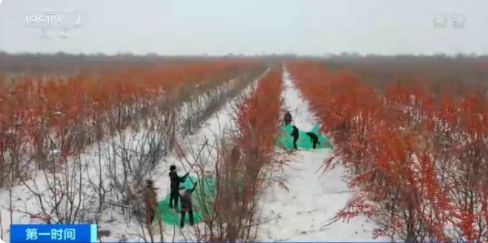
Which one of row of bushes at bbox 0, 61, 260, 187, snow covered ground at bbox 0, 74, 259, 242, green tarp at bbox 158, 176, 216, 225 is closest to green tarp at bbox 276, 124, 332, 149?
snow covered ground at bbox 0, 74, 259, 242

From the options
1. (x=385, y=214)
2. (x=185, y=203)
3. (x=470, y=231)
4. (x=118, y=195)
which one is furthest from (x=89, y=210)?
(x=470, y=231)

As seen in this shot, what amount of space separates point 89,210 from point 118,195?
0.27 m

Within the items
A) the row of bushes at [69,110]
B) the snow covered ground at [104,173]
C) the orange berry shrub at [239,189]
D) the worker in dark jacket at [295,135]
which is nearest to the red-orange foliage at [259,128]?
the orange berry shrub at [239,189]

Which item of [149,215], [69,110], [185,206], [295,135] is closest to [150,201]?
[149,215]

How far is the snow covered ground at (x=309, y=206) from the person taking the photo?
8.48ft

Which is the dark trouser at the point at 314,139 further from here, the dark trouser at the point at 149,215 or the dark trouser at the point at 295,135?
the dark trouser at the point at 149,215

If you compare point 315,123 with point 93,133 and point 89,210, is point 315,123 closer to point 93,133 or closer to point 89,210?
point 93,133

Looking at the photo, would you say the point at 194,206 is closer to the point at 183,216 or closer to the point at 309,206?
the point at 183,216

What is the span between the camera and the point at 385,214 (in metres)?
2.59

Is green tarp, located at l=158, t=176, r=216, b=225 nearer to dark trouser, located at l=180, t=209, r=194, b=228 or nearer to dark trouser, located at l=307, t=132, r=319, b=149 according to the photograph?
dark trouser, located at l=180, t=209, r=194, b=228

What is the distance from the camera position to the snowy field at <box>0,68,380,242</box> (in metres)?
2.59

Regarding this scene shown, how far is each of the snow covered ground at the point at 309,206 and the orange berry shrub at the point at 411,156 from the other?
9 cm

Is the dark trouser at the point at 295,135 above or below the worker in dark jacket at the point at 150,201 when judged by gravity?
above

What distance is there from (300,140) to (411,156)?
1564 mm
